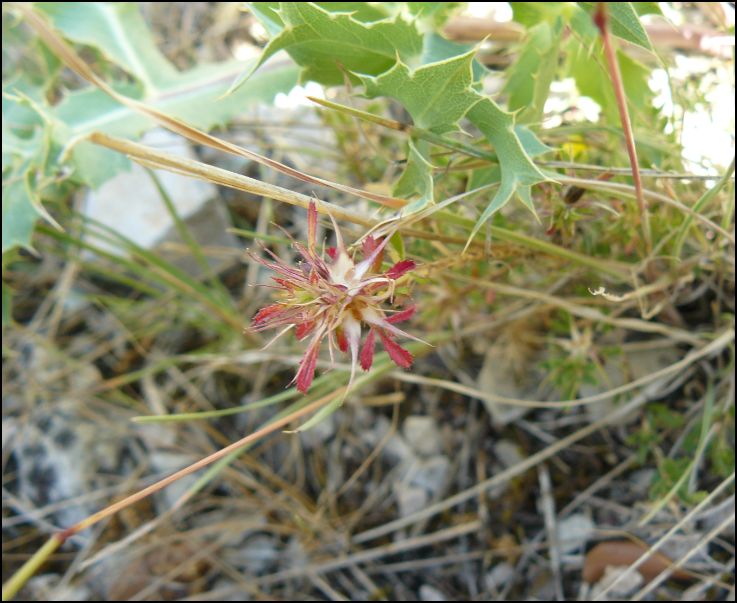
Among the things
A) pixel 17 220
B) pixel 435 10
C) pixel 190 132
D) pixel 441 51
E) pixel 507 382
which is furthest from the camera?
pixel 507 382

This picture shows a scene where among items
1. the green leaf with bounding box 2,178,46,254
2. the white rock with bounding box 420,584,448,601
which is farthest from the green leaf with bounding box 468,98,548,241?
the green leaf with bounding box 2,178,46,254

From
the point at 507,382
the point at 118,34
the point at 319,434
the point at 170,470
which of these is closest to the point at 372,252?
the point at 507,382

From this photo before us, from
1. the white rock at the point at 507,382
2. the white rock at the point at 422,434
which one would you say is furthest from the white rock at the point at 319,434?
the white rock at the point at 507,382

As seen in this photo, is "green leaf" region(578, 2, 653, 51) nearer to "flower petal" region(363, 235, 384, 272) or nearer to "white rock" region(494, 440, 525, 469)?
"flower petal" region(363, 235, 384, 272)

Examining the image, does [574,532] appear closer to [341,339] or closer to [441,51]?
[341,339]

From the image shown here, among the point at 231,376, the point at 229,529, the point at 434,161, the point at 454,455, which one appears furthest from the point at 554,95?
the point at 229,529

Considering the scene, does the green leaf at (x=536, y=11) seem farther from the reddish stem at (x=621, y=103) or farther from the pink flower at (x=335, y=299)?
the pink flower at (x=335, y=299)
